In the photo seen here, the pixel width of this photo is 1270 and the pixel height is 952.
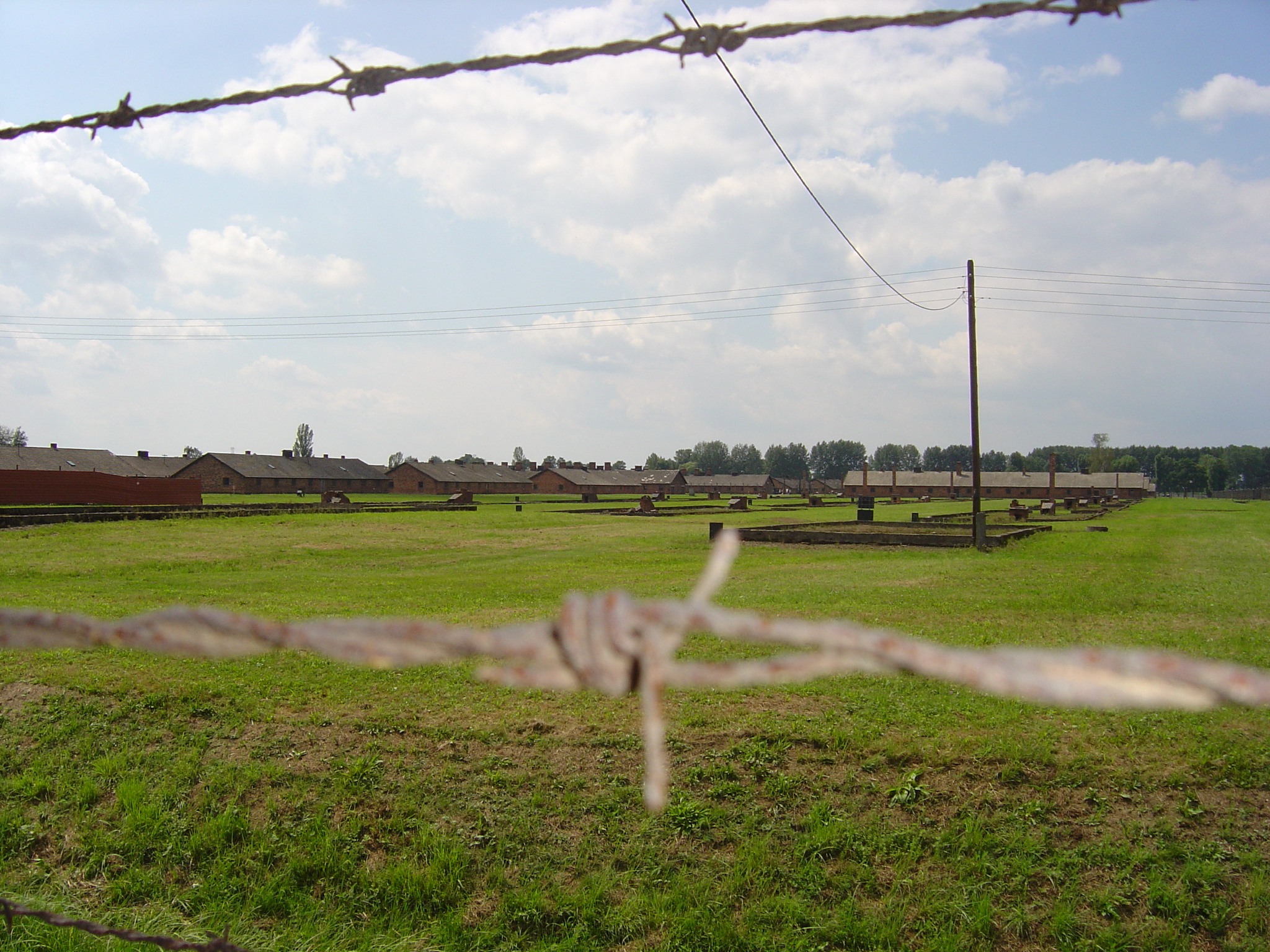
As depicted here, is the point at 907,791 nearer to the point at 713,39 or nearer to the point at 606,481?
the point at 713,39

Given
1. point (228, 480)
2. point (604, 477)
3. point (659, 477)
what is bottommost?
point (659, 477)

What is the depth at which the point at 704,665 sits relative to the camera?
3.09 ft

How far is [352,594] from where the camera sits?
46.3 feet

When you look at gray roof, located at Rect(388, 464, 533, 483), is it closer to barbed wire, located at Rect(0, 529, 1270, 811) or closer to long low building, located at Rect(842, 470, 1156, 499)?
long low building, located at Rect(842, 470, 1156, 499)

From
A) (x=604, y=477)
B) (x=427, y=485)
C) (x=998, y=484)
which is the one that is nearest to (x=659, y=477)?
(x=604, y=477)

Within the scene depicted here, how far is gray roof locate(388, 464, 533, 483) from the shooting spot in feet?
331

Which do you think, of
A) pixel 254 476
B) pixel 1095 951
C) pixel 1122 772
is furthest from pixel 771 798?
pixel 254 476

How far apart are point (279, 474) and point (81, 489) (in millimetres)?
53361

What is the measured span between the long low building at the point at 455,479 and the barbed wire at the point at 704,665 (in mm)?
94773

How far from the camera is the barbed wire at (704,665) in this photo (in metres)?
0.95

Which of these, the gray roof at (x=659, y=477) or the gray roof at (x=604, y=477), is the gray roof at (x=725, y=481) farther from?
the gray roof at (x=604, y=477)

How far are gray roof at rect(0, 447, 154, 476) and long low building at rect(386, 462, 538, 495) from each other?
1096 inches

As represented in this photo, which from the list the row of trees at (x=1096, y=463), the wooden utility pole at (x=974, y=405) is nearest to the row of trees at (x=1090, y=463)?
the row of trees at (x=1096, y=463)

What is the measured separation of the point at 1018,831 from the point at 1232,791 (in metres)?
1.74
